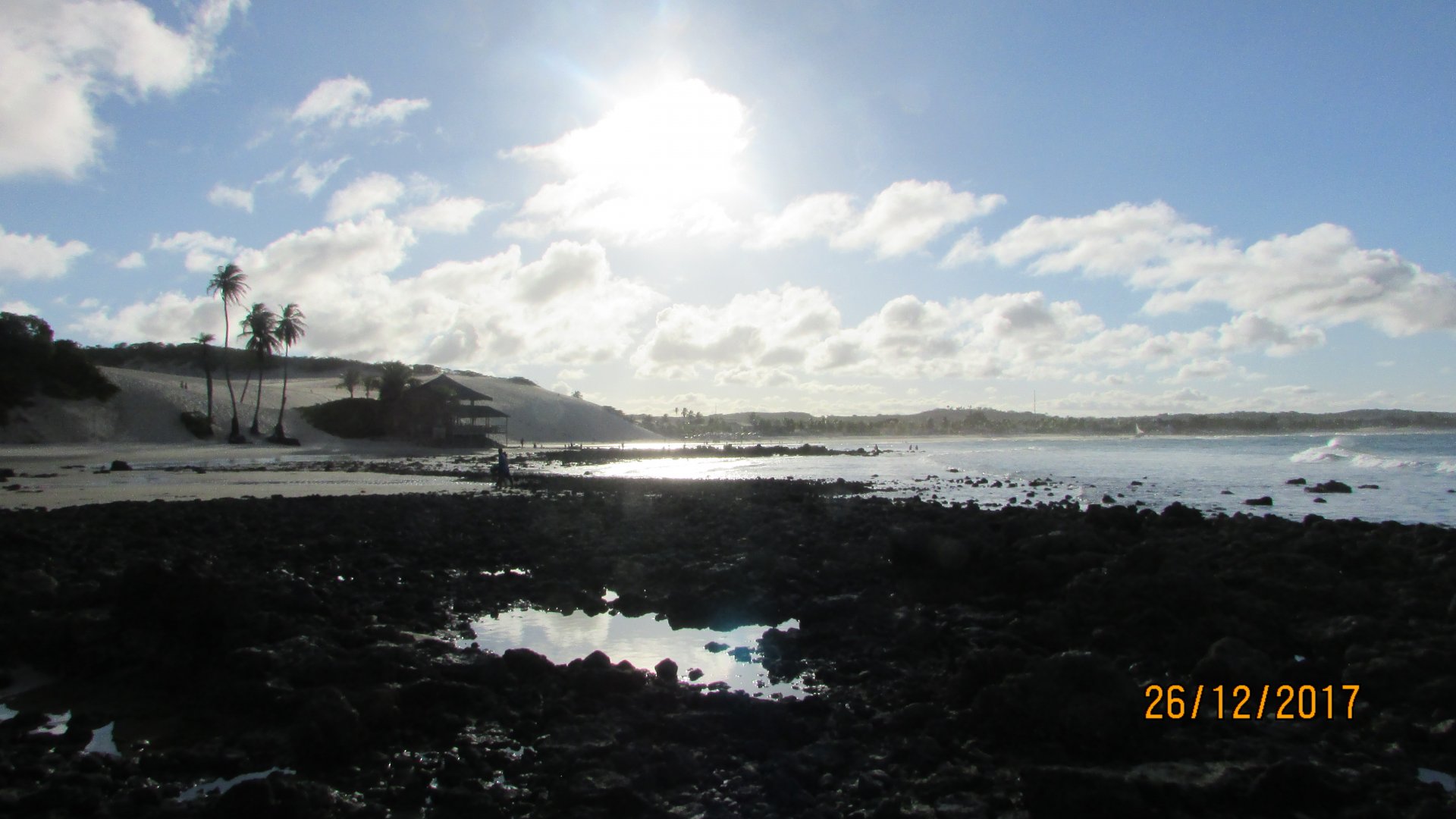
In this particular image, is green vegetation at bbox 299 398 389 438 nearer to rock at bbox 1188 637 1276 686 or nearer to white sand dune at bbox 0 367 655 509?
white sand dune at bbox 0 367 655 509

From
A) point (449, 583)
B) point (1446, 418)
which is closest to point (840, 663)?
point (449, 583)

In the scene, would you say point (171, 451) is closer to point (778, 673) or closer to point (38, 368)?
point (38, 368)

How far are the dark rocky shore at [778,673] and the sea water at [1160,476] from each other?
15.0m

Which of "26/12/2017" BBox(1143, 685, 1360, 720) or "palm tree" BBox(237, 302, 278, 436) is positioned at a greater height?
"palm tree" BBox(237, 302, 278, 436)

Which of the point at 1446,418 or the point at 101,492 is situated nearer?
the point at 101,492

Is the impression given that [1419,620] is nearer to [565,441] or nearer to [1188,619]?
[1188,619]

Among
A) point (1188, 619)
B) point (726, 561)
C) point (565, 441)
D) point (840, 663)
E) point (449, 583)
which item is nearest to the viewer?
point (840, 663)

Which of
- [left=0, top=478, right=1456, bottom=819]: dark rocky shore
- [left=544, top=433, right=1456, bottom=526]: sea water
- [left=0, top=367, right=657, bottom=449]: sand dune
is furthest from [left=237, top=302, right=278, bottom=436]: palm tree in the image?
[left=0, top=478, right=1456, bottom=819]: dark rocky shore

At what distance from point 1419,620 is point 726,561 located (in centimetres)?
904

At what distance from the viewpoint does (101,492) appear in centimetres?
2717

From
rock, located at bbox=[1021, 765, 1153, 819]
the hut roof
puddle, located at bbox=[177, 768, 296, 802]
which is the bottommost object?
puddle, located at bbox=[177, 768, 296, 802]

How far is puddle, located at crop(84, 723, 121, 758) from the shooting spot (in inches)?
239

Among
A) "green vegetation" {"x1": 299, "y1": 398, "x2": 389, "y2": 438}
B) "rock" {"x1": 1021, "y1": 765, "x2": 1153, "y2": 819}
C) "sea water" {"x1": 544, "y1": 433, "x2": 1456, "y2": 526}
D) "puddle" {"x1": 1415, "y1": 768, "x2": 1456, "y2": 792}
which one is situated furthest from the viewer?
"green vegetation" {"x1": 299, "y1": 398, "x2": 389, "y2": 438}

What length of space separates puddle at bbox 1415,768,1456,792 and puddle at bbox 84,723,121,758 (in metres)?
9.14
